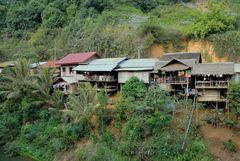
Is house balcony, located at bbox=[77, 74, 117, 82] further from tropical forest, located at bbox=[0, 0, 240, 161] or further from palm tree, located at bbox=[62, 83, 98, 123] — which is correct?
palm tree, located at bbox=[62, 83, 98, 123]

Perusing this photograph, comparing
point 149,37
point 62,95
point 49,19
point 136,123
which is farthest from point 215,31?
point 49,19

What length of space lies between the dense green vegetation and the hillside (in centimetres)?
874

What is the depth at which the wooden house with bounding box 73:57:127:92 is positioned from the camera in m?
27.6

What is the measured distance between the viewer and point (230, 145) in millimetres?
19875

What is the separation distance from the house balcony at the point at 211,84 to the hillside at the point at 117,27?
637cm

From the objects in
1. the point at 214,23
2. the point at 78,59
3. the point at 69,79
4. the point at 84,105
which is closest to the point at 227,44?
the point at 214,23

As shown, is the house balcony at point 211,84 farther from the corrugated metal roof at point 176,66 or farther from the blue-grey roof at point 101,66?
the blue-grey roof at point 101,66

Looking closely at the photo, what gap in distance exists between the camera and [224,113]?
22.2m

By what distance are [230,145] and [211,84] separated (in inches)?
194

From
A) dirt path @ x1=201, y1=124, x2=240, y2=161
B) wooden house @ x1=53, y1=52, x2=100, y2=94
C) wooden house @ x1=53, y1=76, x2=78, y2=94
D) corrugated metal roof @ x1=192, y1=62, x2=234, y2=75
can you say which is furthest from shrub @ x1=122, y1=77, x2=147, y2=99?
wooden house @ x1=53, y1=52, x2=100, y2=94

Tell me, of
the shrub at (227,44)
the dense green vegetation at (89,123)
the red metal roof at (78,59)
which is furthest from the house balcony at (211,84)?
the red metal roof at (78,59)

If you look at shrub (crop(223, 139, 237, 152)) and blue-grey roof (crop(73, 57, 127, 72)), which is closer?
shrub (crop(223, 139, 237, 152))

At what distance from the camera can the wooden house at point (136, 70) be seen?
25.8m

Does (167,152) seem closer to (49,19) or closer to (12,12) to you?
(49,19)
